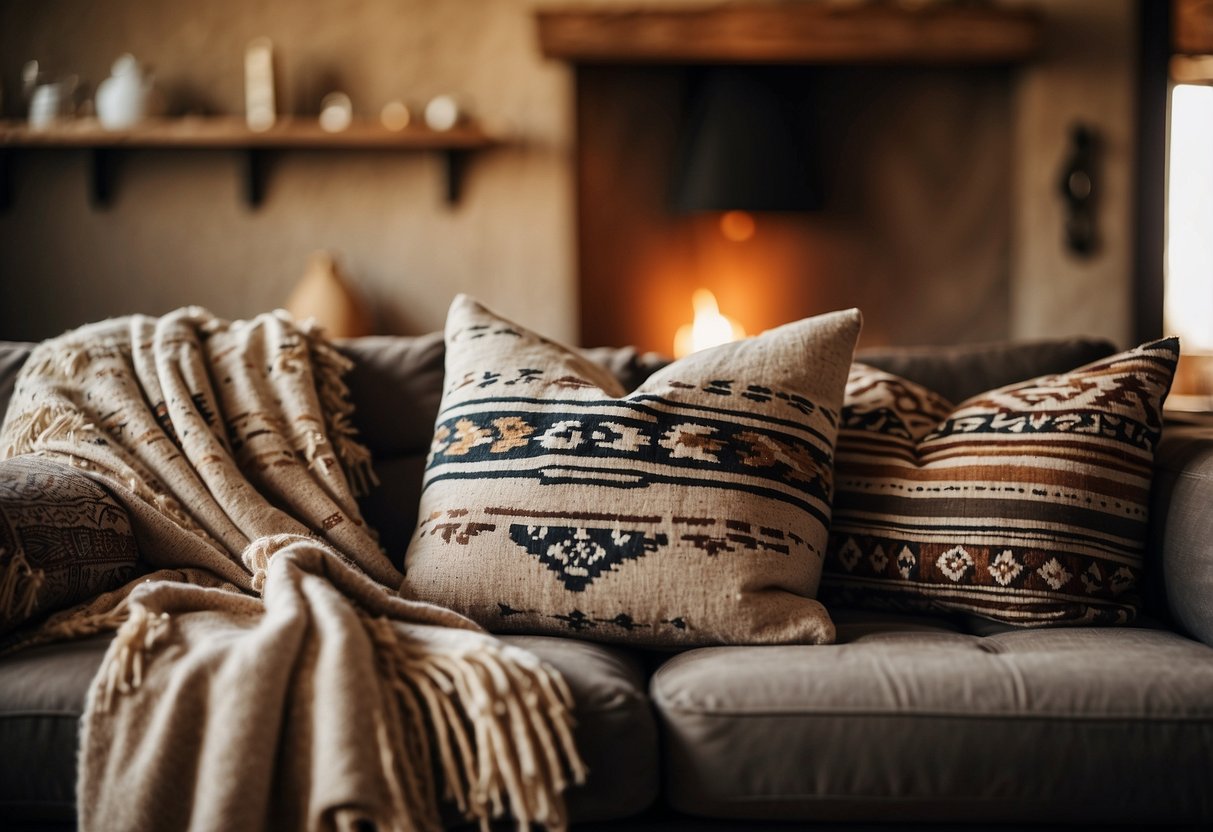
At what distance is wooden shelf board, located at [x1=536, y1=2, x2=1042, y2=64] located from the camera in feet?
10.5

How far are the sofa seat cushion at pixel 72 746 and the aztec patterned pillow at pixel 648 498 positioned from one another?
17 cm

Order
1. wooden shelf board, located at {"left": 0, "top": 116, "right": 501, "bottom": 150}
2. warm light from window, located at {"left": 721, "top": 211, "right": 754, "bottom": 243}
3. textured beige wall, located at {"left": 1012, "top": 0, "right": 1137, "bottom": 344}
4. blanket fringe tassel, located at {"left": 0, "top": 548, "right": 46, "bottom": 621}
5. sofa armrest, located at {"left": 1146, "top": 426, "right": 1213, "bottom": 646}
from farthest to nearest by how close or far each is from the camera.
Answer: warm light from window, located at {"left": 721, "top": 211, "right": 754, "bottom": 243}, textured beige wall, located at {"left": 1012, "top": 0, "right": 1137, "bottom": 344}, wooden shelf board, located at {"left": 0, "top": 116, "right": 501, "bottom": 150}, sofa armrest, located at {"left": 1146, "top": 426, "right": 1213, "bottom": 646}, blanket fringe tassel, located at {"left": 0, "top": 548, "right": 46, "bottom": 621}

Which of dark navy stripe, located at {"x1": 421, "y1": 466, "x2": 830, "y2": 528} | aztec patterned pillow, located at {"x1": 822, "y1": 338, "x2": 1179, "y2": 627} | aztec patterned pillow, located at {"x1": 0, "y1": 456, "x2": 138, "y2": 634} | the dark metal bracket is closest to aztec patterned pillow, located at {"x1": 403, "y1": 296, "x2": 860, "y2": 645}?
dark navy stripe, located at {"x1": 421, "y1": 466, "x2": 830, "y2": 528}

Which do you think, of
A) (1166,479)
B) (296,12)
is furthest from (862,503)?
(296,12)

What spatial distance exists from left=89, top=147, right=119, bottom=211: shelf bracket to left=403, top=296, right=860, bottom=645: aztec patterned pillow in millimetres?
2562

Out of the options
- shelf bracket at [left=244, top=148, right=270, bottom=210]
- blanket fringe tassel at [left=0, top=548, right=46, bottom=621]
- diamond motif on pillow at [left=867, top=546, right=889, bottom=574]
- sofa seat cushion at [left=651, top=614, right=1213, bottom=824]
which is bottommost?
sofa seat cushion at [left=651, top=614, right=1213, bottom=824]

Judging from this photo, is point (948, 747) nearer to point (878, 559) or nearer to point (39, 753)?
point (878, 559)

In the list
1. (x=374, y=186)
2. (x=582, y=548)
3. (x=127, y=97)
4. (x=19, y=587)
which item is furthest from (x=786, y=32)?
(x=19, y=587)

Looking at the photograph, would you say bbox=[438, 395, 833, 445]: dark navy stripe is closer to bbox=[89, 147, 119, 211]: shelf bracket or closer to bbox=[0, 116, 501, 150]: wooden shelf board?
bbox=[0, 116, 501, 150]: wooden shelf board

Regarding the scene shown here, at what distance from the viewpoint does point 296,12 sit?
337 centimetres

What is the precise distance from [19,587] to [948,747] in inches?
38.9

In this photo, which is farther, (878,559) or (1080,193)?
(1080,193)

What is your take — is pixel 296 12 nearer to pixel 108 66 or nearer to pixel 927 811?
pixel 108 66

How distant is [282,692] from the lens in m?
0.97
